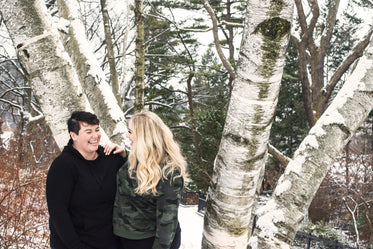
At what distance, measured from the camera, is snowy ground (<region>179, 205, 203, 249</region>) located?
7.54 metres

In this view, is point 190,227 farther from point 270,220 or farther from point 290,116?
point 290,116

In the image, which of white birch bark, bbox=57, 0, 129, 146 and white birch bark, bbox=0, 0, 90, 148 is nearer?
white birch bark, bbox=0, 0, 90, 148

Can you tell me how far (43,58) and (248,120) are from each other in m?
1.18

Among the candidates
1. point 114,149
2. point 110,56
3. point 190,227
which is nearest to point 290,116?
point 190,227

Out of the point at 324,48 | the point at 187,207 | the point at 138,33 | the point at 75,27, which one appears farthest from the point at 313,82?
the point at 187,207

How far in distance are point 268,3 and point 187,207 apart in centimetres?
1211

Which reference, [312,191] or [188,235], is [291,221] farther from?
[188,235]

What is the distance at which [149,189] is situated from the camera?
69.6 inches

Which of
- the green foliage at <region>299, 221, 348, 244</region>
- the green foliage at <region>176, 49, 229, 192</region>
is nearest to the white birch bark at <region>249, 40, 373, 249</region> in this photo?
the green foliage at <region>176, 49, 229, 192</region>

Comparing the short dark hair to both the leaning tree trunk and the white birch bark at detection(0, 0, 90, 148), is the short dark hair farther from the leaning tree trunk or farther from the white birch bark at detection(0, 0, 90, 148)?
the leaning tree trunk

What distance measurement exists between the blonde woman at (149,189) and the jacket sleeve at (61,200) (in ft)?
0.95

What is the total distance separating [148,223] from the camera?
1882mm

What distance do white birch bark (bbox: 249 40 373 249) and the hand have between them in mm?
1084

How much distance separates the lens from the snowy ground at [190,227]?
754 cm
